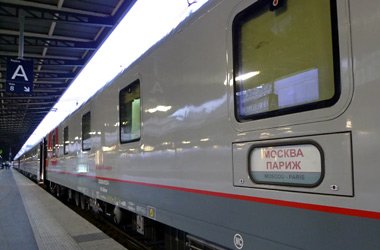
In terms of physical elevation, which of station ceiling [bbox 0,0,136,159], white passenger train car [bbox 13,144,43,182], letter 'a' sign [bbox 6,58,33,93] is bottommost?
white passenger train car [bbox 13,144,43,182]

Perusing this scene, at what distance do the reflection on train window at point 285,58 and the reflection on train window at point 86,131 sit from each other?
5.62 meters

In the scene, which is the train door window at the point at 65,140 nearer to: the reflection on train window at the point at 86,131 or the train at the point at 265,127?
the reflection on train window at the point at 86,131

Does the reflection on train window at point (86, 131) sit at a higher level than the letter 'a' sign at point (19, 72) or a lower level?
lower

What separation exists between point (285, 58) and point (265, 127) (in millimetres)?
440

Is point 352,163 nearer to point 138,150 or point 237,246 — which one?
point 237,246

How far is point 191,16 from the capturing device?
3.79 metres

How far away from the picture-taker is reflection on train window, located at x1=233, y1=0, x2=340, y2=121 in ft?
7.32

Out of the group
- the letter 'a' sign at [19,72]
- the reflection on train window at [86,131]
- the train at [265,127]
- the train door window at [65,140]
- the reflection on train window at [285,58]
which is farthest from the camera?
the letter 'a' sign at [19,72]

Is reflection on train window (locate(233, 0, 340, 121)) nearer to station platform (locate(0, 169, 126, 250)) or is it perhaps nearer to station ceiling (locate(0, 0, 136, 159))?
station platform (locate(0, 169, 126, 250))

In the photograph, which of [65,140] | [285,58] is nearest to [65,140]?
[65,140]

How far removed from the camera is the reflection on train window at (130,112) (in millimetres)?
5227

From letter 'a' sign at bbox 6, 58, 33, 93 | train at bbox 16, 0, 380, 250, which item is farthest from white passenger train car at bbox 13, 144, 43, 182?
train at bbox 16, 0, 380, 250

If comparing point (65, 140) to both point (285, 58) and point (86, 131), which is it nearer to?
point (86, 131)

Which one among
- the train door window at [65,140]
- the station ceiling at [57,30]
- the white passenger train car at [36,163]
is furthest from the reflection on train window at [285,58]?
the white passenger train car at [36,163]
